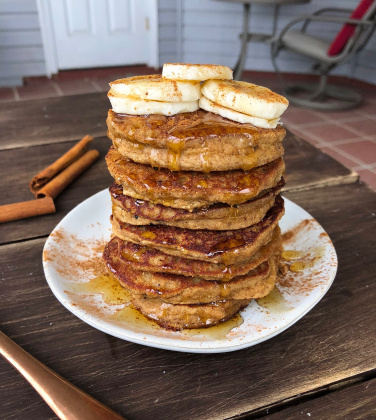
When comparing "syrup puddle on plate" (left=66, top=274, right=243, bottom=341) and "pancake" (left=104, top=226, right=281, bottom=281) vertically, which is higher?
"pancake" (left=104, top=226, right=281, bottom=281)

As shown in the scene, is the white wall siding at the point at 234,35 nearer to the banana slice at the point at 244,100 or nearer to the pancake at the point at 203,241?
the banana slice at the point at 244,100

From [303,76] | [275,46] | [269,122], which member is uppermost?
[269,122]

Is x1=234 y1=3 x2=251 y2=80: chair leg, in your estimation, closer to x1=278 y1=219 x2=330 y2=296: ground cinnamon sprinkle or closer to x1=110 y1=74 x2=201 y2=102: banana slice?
x1=278 y1=219 x2=330 y2=296: ground cinnamon sprinkle

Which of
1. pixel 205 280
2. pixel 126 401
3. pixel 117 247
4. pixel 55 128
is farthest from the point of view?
pixel 55 128

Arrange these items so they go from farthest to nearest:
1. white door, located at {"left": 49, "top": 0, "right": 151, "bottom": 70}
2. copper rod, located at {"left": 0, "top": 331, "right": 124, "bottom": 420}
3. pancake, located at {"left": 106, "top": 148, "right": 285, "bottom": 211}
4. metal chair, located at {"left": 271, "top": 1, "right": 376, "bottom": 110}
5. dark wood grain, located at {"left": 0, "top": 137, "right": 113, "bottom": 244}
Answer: white door, located at {"left": 49, "top": 0, "right": 151, "bottom": 70} < metal chair, located at {"left": 271, "top": 1, "right": 376, "bottom": 110} < dark wood grain, located at {"left": 0, "top": 137, "right": 113, "bottom": 244} < pancake, located at {"left": 106, "top": 148, "right": 285, "bottom": 211} < copper rod, located at {"left": 0, "top": 331, "right": 124, "bottom": 420}

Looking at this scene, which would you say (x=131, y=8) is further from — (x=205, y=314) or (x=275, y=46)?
(x=205, y=314)

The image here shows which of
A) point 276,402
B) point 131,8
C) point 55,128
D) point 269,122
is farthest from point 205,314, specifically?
point 131,8

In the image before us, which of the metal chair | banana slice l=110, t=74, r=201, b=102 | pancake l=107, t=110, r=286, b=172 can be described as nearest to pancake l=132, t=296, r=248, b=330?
pancake l=107, t=110, r=286, b=172
